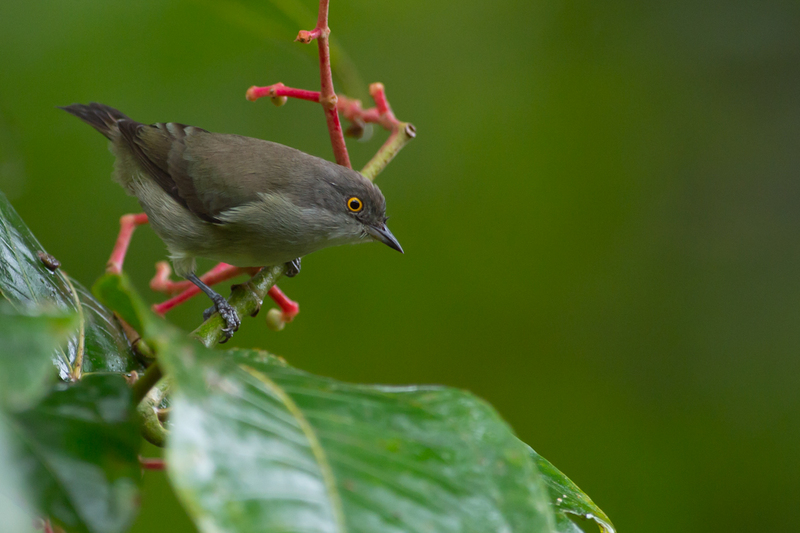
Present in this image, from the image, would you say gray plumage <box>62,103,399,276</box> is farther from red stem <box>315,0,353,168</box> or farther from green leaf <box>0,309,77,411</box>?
green leaf <box>0,309,77,411</box>

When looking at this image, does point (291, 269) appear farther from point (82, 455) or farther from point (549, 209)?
point (549, 209)

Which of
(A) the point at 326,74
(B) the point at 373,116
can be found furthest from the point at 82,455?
(B) the point at 373,116

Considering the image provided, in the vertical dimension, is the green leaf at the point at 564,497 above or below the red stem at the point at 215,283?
above

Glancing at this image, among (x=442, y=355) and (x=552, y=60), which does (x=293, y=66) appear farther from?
(x=442, y=355)

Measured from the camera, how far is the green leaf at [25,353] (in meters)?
0.64

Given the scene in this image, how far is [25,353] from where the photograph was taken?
0.66m

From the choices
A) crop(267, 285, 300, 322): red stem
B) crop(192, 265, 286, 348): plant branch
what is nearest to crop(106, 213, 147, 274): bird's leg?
crop(192, 265, 286, 348): plant branch

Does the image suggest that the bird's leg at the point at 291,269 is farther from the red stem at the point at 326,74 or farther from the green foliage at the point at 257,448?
the green foliage at the point at 257,448

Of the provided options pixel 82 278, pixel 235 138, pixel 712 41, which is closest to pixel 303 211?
pixel 235 138

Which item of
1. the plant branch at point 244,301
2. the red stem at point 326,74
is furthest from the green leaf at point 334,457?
the red stem at point 326,74

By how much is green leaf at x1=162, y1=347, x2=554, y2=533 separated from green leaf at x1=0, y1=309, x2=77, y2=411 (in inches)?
4.8

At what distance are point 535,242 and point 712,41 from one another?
2.49 metres

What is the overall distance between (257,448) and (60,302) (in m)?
0.99

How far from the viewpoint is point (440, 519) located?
2.41 feet
